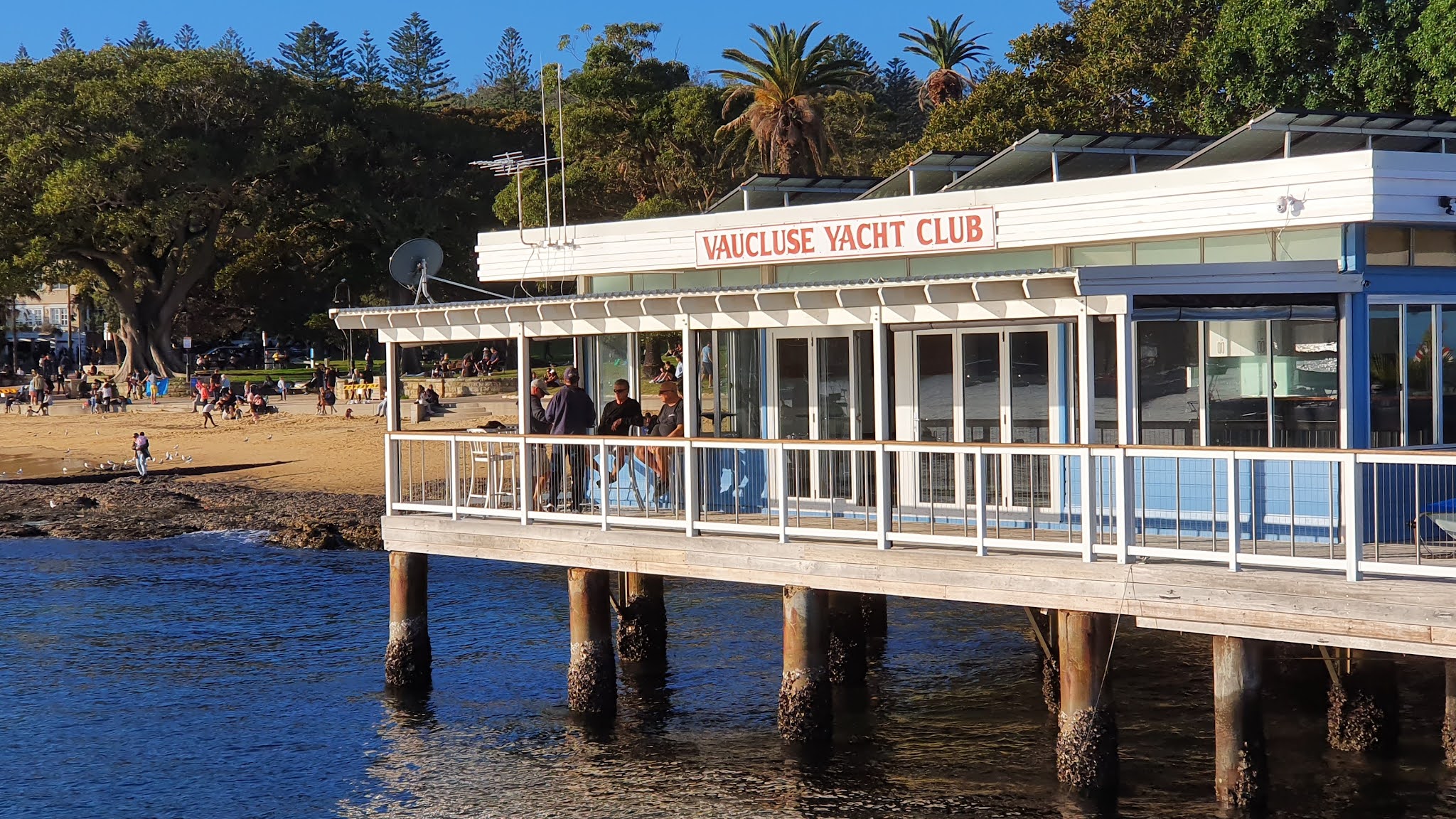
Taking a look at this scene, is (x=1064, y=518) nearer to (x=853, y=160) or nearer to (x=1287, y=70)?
(x=1287, y=70)

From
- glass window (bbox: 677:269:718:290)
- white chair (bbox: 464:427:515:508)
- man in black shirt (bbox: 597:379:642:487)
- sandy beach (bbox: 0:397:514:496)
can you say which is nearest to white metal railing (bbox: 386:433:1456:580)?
white chair (bbox: 464:427:515:508)

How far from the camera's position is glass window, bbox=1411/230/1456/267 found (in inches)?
613

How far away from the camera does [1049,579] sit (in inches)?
516

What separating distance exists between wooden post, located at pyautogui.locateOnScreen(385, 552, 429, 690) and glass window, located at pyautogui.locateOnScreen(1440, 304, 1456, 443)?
1067 cm

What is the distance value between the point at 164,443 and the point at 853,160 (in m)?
30.0

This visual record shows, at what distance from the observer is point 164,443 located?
46.7m

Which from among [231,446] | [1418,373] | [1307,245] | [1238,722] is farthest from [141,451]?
[1238,722]

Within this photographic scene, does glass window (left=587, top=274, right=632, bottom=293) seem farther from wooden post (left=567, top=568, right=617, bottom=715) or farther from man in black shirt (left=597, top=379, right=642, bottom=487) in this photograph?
wooden post (left=567, top=568, right=617, bottom=715)

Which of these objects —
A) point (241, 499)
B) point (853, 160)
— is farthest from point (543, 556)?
point (853, 160)

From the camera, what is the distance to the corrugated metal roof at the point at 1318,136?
17.1 meters

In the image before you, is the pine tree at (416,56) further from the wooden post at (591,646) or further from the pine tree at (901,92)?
the wooden post at (591,646)

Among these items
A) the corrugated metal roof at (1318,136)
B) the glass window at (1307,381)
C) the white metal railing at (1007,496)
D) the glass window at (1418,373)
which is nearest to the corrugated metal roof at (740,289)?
the white metal railing at (1007,496)

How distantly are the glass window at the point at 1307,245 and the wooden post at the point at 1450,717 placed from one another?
12.7ft

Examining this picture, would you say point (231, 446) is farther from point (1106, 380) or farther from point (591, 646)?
Answer: point (1106, 380)
